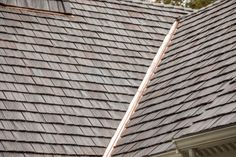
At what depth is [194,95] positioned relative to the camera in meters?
10.1

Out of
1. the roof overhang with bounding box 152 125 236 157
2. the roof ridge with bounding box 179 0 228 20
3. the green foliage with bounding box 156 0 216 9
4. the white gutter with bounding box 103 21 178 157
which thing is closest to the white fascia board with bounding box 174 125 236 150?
the roof overhang with bounding box 152 125 236 157

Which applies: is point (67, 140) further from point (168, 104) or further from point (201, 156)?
point (201, 156)

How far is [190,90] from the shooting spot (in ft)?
34.1

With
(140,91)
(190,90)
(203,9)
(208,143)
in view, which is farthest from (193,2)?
(208,143)

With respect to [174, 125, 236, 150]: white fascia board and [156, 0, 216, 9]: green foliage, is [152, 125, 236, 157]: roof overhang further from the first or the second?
[156, 0, 216, 9]: green foliage

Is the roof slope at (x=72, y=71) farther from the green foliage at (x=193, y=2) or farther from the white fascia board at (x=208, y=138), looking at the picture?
the green foliage at (x=193, y=2)

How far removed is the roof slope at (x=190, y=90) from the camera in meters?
8.48

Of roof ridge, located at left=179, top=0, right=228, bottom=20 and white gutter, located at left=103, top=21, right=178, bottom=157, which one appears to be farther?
roof ridge, located at left=179, top=0, right=228, bottom=20

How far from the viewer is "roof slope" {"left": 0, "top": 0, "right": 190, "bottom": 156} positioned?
10258mm

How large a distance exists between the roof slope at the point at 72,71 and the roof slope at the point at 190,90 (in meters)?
0.44

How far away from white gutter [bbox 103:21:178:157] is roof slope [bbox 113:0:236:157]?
0.09 meters

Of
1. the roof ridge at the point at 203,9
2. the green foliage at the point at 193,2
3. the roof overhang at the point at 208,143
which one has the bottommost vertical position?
the roof overhang at the point at 208,143

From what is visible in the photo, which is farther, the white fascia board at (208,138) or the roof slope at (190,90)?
the roof slope at (190,90)

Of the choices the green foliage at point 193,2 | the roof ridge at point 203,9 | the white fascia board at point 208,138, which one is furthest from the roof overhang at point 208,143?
the green foliage at point 193,2
